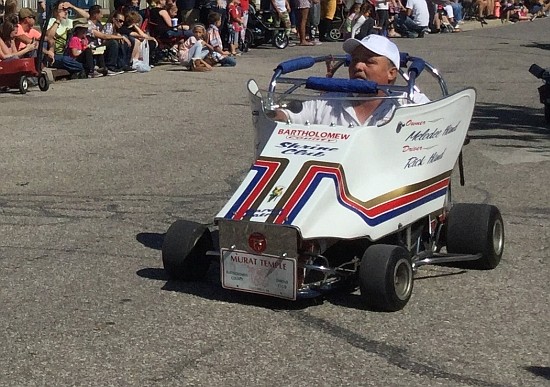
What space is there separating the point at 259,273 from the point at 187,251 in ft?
2.10

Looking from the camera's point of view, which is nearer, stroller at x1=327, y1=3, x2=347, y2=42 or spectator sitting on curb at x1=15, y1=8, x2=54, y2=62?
spectator sitting on curb at x1=15, y1=8, x2=54, y2=62

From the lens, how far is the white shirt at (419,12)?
27812 millimetres

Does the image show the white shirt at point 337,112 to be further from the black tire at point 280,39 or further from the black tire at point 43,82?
the black tire at point 280,39

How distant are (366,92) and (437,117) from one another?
447 millimetres

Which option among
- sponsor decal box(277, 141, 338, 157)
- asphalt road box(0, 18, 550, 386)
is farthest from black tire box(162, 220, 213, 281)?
sponsor decal box(277, 141, 338, 157)

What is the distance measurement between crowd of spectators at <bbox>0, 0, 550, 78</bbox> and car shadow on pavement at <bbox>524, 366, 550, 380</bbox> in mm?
11513

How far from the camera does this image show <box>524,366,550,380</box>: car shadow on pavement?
15.2ft

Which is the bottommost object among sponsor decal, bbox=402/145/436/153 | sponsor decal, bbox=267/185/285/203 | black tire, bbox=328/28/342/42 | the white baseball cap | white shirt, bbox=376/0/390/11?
black tire, bbox=328/28/342/42

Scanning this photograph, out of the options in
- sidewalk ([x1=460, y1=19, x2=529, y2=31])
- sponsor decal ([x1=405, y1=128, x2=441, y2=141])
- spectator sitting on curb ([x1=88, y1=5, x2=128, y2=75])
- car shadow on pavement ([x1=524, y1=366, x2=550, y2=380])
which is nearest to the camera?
car shadow on pavement ([x1=524, y1=366, x2=550, y2=380])

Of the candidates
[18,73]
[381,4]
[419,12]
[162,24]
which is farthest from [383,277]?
[419,12]

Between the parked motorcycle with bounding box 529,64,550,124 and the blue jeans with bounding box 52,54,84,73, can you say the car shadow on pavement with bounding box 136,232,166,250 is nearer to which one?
the parked motorcycle with bounding box 529,64,550,124

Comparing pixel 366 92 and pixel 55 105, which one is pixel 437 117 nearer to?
pixel 366 92

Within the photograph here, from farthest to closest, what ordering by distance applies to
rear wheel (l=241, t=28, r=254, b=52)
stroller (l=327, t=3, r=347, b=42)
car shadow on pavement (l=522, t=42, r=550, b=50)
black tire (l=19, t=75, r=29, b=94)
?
1. stroller (l=327, t=3, r=347, b=42)
2. car shadow on pavement (l=522, t=42, r=550, b=50)
3. rear wheel (l=241, t=28, r=254, b=52)
4. black tire (l=19, t=75, r=29, b=94)

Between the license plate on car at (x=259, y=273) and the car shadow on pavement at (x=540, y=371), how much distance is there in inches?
49.1
